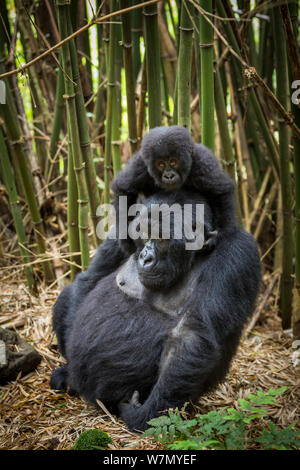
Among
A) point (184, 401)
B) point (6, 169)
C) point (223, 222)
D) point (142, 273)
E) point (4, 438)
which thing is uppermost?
point (6, 169)

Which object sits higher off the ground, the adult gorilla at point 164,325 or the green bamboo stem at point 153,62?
the green bamboo stem at point 153,62

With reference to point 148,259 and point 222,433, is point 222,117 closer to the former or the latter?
point 148,259

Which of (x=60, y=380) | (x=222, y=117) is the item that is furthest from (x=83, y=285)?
(x=222, y=117)

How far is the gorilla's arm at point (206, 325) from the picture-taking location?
2.56 meters

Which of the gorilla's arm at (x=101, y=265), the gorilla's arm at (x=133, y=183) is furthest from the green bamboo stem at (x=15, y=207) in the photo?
the gorilla's arm at (x=133, y=183)

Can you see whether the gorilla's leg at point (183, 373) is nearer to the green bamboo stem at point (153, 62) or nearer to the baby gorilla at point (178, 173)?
the baby gorilla at point (178, 173)

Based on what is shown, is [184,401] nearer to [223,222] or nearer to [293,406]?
[293,406]

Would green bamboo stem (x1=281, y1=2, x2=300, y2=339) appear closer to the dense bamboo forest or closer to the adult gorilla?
the dense bamboo forest

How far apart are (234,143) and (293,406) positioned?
2703 mm

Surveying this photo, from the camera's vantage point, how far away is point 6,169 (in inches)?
156

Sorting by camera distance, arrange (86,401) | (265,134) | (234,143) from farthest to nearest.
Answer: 1. (234,143)
2. (265,134)
3. (86,401)

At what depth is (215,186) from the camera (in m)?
2.73
